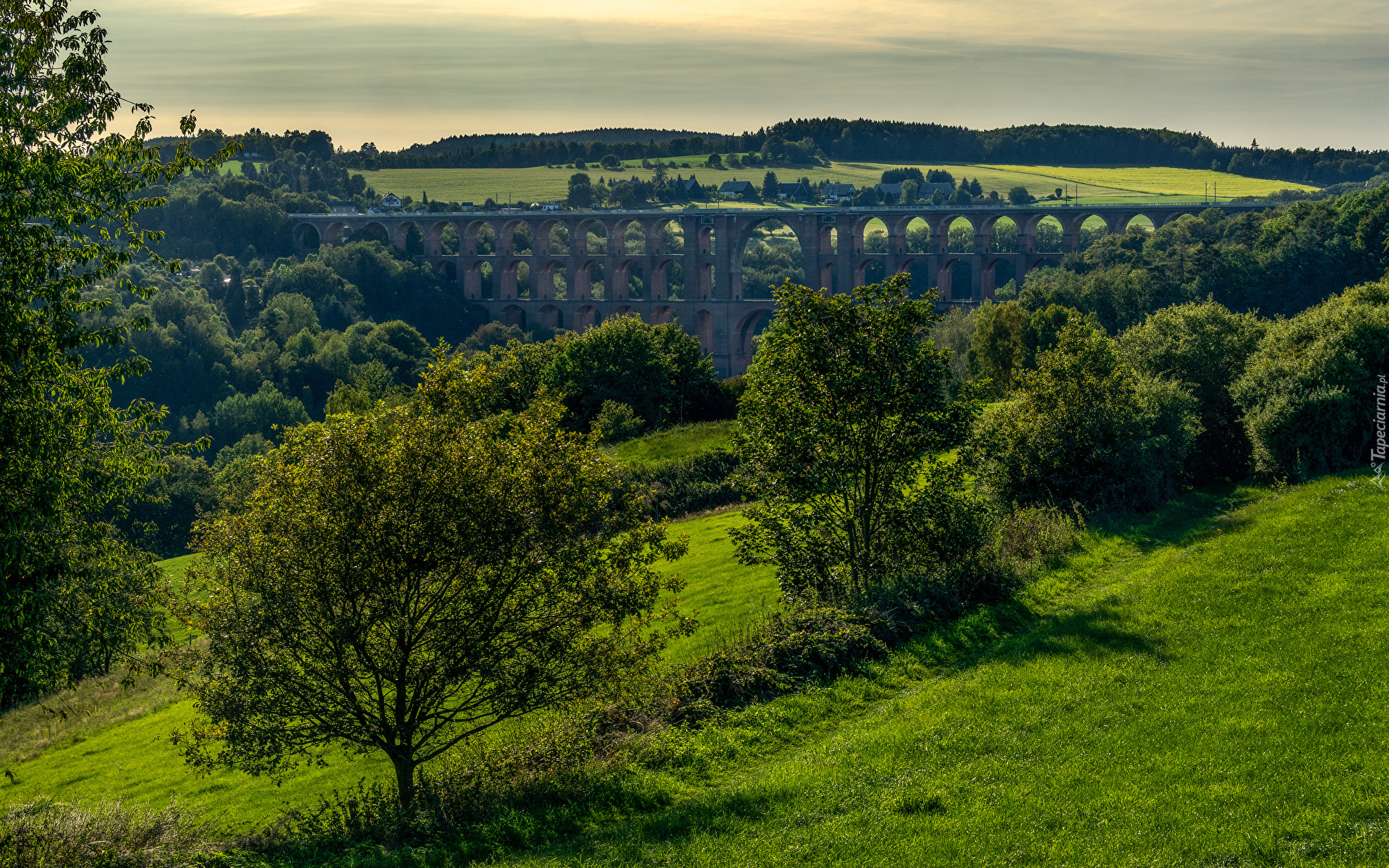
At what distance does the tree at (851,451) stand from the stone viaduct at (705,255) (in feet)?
232

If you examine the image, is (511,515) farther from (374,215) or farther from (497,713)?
(374,215)

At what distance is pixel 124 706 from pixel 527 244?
123574 mm

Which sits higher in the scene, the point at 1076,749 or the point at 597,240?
the point at 597,240

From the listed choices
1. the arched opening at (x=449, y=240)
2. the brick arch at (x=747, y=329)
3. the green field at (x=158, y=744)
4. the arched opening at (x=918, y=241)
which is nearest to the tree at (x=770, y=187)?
the arched opening at (x=918, y=241)

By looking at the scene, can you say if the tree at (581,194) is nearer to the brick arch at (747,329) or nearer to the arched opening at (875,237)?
the arched opening at (875,237)

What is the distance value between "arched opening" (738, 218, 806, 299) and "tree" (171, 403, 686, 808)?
97.8m

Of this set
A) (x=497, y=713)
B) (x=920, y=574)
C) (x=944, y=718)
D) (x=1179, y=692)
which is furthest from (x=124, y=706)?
(x=1179, y=692)

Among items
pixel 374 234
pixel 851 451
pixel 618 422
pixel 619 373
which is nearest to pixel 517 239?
pixel 374 234

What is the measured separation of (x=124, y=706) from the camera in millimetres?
27172

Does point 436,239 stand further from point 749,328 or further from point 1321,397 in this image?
point 1321,397

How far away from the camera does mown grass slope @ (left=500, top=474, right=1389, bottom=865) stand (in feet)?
32.6

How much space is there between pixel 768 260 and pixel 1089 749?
146191mm

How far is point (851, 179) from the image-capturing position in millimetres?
166500

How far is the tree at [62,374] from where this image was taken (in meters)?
11.6
